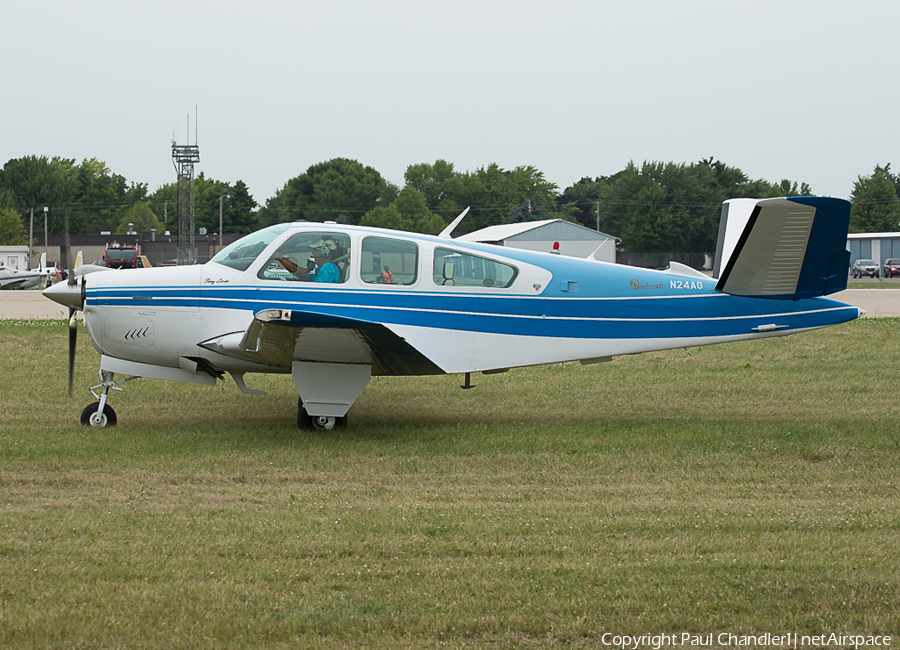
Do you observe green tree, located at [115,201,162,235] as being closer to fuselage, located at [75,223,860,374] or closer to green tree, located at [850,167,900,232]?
green tree, located at [850,167,900,232]

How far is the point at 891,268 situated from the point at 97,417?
2395 inches

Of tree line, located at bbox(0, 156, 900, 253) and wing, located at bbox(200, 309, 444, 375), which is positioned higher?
tree line, located at bbox(0, 156, 900, 253)

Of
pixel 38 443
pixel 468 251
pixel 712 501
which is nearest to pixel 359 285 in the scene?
pixel 468 251

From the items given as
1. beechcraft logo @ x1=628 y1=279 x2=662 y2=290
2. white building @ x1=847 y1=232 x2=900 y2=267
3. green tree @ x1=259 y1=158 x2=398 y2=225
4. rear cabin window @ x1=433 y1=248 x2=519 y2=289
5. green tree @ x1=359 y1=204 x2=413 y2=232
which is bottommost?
beechcraft logo @ x1=628 y1=279 x2=662 y2=290

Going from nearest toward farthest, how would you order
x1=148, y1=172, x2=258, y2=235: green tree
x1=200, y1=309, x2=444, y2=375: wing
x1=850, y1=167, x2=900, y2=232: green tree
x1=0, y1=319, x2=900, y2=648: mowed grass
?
x1=0, y1=319, x2=900, y2=648: mowed grass, x1=200, y1=309, x2=444, y2=375: wing, x1=850, y1=167, x2=900, y2=232: green tree, x1=148, y1=172, x2=258, y2=235: green tree

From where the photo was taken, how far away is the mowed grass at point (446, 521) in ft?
12.9

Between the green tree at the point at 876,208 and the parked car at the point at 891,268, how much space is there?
2189cm

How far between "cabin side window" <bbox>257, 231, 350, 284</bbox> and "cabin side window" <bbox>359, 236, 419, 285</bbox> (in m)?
0.22

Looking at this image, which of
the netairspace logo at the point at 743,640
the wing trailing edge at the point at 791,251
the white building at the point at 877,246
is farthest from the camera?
the white building at the point at 877,246

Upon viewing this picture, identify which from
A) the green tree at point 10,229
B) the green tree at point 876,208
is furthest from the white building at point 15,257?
the green tree at point 876,208

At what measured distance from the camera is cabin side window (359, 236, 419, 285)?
8297 millimetres

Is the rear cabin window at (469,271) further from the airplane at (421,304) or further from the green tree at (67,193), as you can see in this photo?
the green tree at (67,193)

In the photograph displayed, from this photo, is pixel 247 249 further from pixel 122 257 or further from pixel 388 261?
pixel 122 257

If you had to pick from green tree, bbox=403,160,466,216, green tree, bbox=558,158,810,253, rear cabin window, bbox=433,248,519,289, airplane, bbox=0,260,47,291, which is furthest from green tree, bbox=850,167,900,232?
rear cabin window, bbox=433,248,519,289
